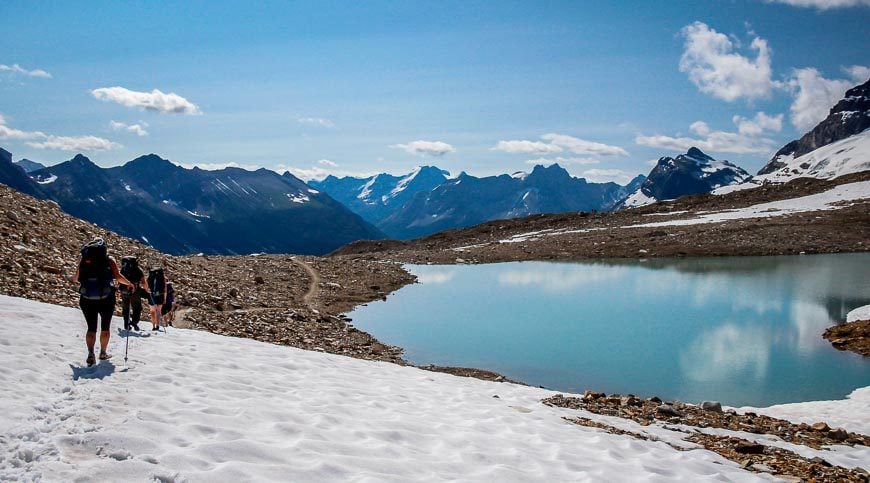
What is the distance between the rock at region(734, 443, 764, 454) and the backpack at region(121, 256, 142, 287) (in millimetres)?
15656

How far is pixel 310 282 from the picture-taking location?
142 feet

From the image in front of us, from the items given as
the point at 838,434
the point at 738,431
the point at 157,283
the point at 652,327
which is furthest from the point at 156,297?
the point at 652,327

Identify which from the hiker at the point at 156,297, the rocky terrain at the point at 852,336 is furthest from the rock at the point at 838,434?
the hiker at the point at 156,297

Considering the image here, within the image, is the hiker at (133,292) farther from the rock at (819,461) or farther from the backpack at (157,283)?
the rock at (819,461)

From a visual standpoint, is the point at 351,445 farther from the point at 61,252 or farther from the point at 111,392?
the point at 61,252

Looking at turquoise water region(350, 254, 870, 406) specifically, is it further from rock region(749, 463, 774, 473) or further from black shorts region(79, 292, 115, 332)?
black shorts region(79, 292, 115, 332)

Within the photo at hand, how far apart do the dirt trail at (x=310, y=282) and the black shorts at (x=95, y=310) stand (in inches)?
861

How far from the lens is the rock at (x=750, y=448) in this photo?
1137 cm

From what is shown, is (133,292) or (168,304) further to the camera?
(168,304)

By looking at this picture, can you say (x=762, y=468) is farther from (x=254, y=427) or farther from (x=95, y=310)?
(x=95, y=310)

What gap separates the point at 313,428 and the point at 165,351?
6.48m

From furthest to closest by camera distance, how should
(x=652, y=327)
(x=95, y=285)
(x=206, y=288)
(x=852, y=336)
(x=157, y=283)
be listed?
(x=206, y=288) < (x=652, y=327) < (x=852, y=336) < (x=157, y=283) < (x=95, y=285)

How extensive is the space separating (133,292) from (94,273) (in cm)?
Result: 397

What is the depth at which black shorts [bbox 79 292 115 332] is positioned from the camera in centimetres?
1162
